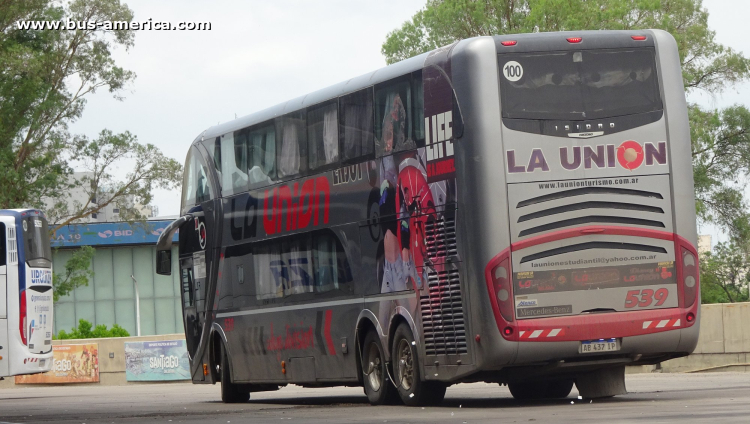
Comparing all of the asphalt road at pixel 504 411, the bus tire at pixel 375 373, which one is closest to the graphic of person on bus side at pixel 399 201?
the bus tire at pixel 375 373

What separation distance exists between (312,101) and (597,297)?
5500 millimetres

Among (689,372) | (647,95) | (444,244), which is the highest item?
(647,95)

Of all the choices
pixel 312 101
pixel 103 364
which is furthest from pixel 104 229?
pixel 312 101

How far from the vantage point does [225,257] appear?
859 inches

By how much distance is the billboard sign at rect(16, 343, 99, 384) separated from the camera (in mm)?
43094

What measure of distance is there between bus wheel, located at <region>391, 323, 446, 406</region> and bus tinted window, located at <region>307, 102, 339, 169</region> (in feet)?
8.92

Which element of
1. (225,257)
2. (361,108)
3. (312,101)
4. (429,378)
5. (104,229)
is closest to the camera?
(429,378)

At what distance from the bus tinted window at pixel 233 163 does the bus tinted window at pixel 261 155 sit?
233 millimetres

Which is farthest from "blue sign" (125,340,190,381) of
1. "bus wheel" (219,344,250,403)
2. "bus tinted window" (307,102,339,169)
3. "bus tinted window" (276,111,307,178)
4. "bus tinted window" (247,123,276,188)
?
"bus tinted window" (307,102,339,169)

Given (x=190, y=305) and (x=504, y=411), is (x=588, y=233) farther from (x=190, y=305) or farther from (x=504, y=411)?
(x=190, y=305)

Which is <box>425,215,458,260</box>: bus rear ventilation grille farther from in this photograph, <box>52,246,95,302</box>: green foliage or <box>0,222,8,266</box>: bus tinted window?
<box>52,246,95,302</box>: green foliage

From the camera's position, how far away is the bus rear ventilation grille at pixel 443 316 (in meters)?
15.2

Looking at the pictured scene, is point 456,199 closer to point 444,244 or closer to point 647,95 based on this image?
point 444,244

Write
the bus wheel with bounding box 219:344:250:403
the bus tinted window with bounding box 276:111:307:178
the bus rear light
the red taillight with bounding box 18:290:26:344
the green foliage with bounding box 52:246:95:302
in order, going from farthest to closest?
1. the green foliage with bounding box 52:246:95:302
2. the red taillight with bounding box 18:290:26:344
3. the bus wheel with bounding box 219:344:250:403
4. the bus tinted window with bounding box 276:111:307:178
5. the bus rear light
